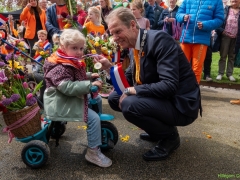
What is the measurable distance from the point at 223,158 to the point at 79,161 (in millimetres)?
1429

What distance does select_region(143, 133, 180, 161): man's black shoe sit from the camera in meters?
2.58

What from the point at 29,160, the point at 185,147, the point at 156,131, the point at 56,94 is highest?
the point at 56,94

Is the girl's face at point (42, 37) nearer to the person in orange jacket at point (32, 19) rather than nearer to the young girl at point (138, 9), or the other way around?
the person in orange jacket at point (32, 19)

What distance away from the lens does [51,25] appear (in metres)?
4.77

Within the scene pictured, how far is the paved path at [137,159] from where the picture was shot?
7.68ft

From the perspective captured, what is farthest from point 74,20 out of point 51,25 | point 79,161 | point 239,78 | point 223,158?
point 239,78

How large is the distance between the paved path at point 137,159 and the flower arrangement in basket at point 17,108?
0.36 meters

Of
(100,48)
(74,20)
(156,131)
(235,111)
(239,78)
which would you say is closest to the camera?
(156,131)

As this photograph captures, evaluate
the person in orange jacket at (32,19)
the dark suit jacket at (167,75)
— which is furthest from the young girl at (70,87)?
the person in orange jacket at (32,19)

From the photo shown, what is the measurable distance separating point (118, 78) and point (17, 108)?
3.12 ft

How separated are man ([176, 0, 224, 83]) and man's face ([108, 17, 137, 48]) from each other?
232cm

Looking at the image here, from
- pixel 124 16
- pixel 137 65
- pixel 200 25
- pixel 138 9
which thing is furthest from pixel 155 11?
pixel 124 16

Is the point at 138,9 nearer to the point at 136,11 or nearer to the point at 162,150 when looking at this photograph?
the point at 136,11

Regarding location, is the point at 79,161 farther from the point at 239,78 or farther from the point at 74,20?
the point at 239,78
